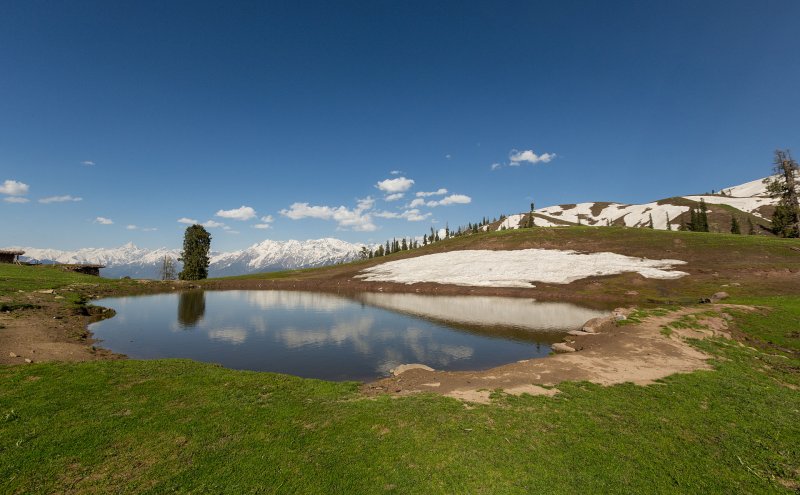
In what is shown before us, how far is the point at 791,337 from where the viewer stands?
2809cm

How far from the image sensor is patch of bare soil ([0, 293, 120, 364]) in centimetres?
2417

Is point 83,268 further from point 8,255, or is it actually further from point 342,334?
point 342,334

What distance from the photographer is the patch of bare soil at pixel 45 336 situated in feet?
79.3

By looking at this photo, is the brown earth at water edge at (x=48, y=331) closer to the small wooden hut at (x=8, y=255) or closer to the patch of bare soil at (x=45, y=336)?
the patch of bare soil at (x=45, y=336)

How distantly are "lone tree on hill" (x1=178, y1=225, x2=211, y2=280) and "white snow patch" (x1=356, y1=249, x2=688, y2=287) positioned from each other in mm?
62176

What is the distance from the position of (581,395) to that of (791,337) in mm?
26258

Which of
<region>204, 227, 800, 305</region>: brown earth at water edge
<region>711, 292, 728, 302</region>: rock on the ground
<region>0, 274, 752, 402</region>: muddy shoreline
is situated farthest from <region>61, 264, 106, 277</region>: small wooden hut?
<region>711, 292, 728, 302</region>: rock on the ground

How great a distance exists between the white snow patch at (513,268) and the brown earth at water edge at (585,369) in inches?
1863

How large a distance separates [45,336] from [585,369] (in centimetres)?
4699

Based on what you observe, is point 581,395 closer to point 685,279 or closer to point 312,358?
point 312,358

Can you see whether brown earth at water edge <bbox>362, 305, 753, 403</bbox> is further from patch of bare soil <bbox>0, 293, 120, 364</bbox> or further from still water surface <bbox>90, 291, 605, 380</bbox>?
patch of bare soil <bbox>0, 293, 120, 364</bbox>

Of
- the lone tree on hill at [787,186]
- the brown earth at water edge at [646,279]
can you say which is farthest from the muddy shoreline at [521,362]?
the lone tree on hill at [787,186]

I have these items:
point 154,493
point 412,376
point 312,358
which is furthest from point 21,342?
point 412,376

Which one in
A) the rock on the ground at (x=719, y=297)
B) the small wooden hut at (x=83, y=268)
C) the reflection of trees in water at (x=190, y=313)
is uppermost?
the small wooden hut at (x=83, y=268)
